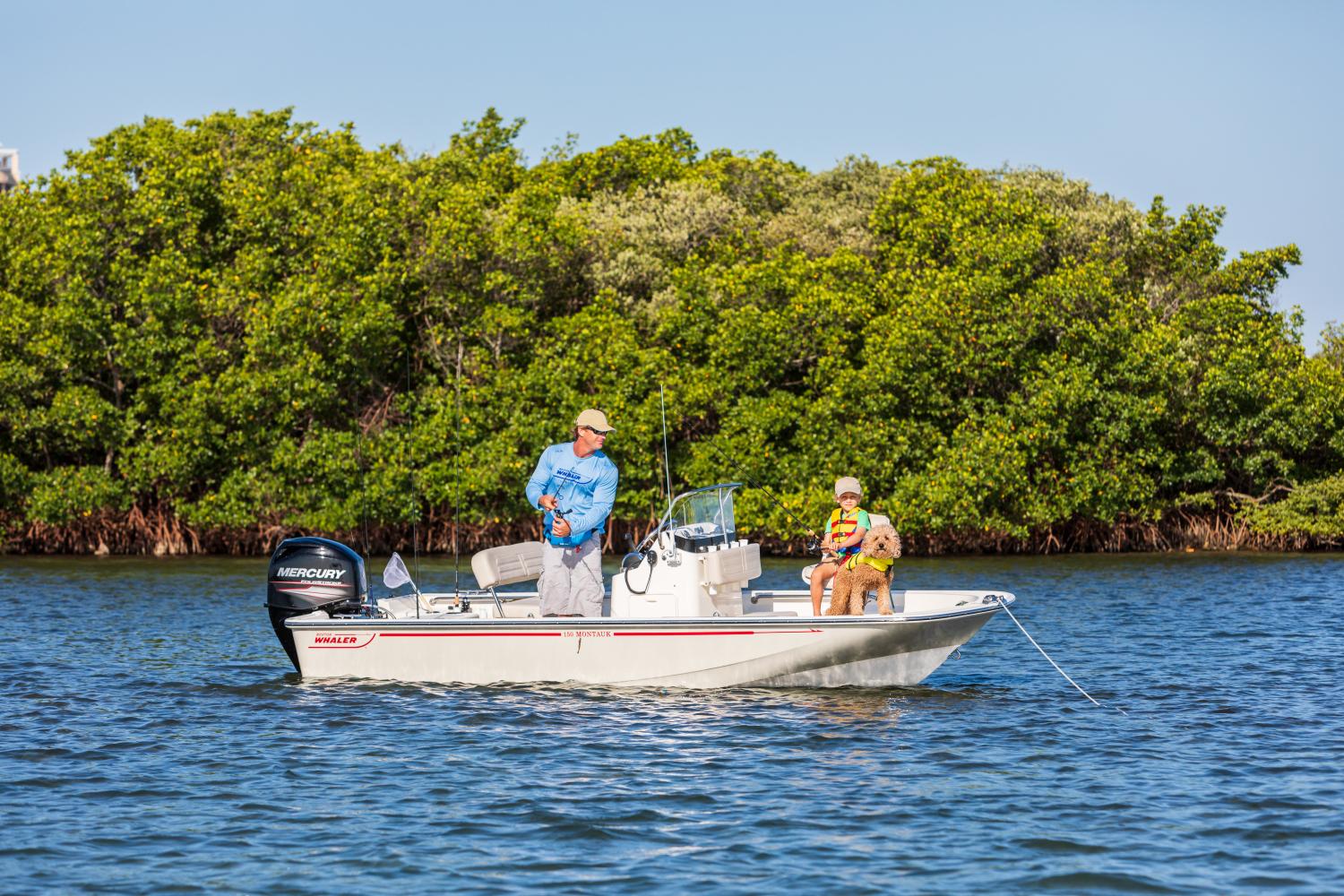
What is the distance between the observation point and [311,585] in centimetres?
1516

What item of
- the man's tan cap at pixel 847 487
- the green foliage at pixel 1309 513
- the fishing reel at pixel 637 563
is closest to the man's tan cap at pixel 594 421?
the fishing reel at pixel 637 563

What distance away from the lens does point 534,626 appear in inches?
567

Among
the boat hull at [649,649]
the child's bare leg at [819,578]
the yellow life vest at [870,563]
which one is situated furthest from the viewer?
the child's bare leg at [819,578]

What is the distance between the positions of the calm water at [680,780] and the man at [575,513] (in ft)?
3.13

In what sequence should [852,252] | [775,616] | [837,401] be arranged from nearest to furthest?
[775,616] < [837,401] < [852,252]

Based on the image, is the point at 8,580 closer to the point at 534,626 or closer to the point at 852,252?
the point at 534,626

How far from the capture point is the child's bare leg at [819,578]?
14.6 meters

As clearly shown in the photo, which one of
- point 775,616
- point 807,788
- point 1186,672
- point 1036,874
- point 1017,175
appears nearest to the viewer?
point 1036,874

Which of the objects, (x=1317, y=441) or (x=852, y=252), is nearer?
(x=1317, y=441)

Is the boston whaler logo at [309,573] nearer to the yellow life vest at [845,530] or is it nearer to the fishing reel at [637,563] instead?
the fishing reel at [637,563]

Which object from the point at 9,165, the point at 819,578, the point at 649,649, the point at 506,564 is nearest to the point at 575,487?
the point at 506,564

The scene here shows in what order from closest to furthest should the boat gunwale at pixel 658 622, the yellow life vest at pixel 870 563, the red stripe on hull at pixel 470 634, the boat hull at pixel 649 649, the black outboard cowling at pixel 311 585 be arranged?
1. the boat gunwale at pixel 658 622
2. the boat hull at pixel 649 649
3. the yellow life vest at pixel 870 563
4. the red stripe on hull at pixel 470 634
5. the black outboard cowling at pixel 311 585

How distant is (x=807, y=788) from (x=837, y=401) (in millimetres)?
26082

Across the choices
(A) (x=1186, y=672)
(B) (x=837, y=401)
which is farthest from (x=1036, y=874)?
(B) (x=837, y=401)
